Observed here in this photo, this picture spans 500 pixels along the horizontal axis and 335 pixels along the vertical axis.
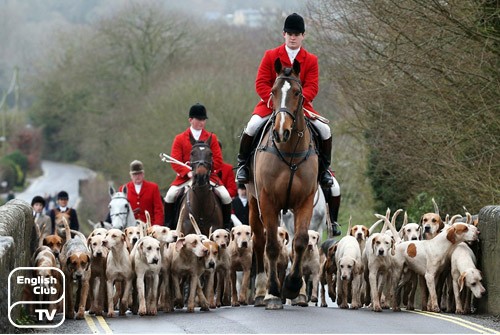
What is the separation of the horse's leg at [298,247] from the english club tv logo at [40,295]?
7.71 ft

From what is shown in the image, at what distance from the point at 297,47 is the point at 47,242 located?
11.3ft

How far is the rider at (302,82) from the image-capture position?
571 inches

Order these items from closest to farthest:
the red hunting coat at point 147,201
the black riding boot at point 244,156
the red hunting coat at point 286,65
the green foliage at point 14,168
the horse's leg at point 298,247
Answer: the horse's leg at point 298,247
the red hunting coat at point 286,65
the black riding boot at point 244,156
the red hunting coat at point 147,201
the green foliage at point 14,168

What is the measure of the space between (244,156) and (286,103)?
5.08ft

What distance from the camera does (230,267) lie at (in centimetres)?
1597

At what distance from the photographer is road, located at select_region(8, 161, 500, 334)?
465 inches

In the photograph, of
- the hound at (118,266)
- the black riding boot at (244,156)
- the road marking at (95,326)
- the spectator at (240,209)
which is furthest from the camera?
the spectator at (240,209)

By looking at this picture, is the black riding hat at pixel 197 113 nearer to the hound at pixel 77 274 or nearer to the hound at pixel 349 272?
the hound at pixel 349 272

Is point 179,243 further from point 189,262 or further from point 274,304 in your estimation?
point 274,304

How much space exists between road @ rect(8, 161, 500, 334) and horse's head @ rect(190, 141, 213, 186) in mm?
2441

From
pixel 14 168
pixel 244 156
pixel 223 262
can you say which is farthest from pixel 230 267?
pixel 14 168

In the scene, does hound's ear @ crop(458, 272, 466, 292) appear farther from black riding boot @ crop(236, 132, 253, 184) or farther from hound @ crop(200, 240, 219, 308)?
hound @ crop(200, 240, 219, 308)

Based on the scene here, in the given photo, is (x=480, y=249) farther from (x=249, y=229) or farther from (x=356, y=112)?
(x=356, y=112)

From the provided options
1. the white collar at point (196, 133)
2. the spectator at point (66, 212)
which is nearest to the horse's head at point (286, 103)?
the white collar at point (196, 133)
